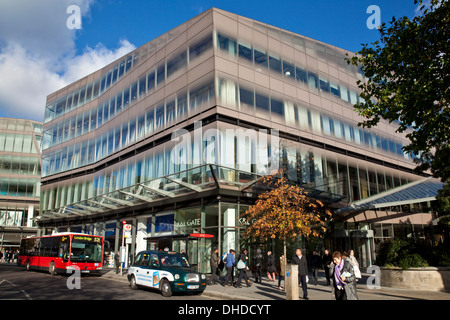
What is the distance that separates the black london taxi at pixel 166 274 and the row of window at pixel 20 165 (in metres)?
55.2

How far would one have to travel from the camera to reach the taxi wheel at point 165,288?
1326cm

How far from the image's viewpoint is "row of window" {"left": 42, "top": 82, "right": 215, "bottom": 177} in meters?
24.4

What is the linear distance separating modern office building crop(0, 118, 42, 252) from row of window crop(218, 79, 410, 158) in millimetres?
47860

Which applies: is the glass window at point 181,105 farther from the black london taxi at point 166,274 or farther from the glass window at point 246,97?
the black london taxi at point 166,274

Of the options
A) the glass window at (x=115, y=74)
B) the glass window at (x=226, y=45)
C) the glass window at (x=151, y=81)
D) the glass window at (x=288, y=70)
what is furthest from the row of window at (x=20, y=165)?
the glass window at (x=288, y=70)

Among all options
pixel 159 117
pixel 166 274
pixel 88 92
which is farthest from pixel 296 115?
pixel 88 92

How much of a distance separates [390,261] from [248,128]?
1189cm

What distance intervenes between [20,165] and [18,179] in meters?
2.76

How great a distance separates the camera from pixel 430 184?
88.2 feet

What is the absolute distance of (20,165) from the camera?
205 ft

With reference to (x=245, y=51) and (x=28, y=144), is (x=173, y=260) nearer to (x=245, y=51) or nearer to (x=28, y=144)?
(x=245, y=51)

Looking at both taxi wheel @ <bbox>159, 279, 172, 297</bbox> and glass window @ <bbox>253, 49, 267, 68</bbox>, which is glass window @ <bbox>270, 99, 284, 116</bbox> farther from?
taxi wheel @ <bbox>159, 279, 172, 297</bbox>

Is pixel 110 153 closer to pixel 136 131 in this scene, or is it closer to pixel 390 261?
pixel 136 131
